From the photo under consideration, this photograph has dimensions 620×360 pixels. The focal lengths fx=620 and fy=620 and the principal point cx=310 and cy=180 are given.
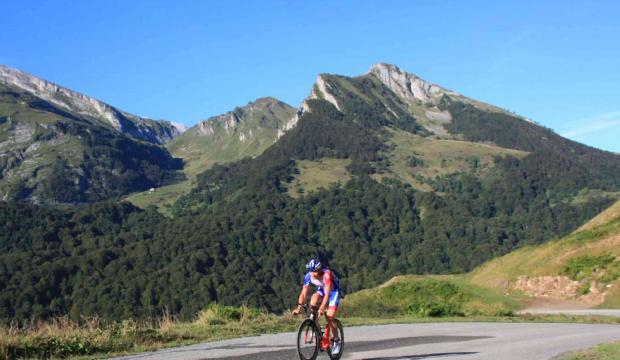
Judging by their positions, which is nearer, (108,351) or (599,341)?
(108,351)

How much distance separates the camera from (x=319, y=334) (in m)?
12.0

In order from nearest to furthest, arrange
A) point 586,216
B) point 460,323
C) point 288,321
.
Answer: point 288,321 < point 460,323 < point 586,216

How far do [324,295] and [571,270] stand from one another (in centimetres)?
3415

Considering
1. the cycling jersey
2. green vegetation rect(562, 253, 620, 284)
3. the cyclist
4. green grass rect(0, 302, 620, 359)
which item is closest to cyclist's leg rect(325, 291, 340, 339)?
the cyclist

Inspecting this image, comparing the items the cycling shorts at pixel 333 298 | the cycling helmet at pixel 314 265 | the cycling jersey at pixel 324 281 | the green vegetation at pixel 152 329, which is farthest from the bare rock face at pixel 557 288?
the cycling helmet at pixel 314 265

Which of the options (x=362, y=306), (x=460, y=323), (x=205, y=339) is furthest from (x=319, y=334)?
(x=362, y=306)

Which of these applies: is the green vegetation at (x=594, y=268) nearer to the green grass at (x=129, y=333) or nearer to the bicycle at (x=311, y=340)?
the green grass at (x=129, y=333)

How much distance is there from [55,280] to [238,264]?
163 ft

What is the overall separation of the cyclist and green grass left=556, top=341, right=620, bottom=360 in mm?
4344

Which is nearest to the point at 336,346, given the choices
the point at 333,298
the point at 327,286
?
the point at 333,298

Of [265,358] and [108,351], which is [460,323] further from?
[108,351]

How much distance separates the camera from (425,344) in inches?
569

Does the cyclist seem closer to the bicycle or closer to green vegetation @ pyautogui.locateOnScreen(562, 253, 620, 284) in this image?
the bicycle

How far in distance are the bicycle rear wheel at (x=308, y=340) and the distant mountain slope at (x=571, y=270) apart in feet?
97.3
